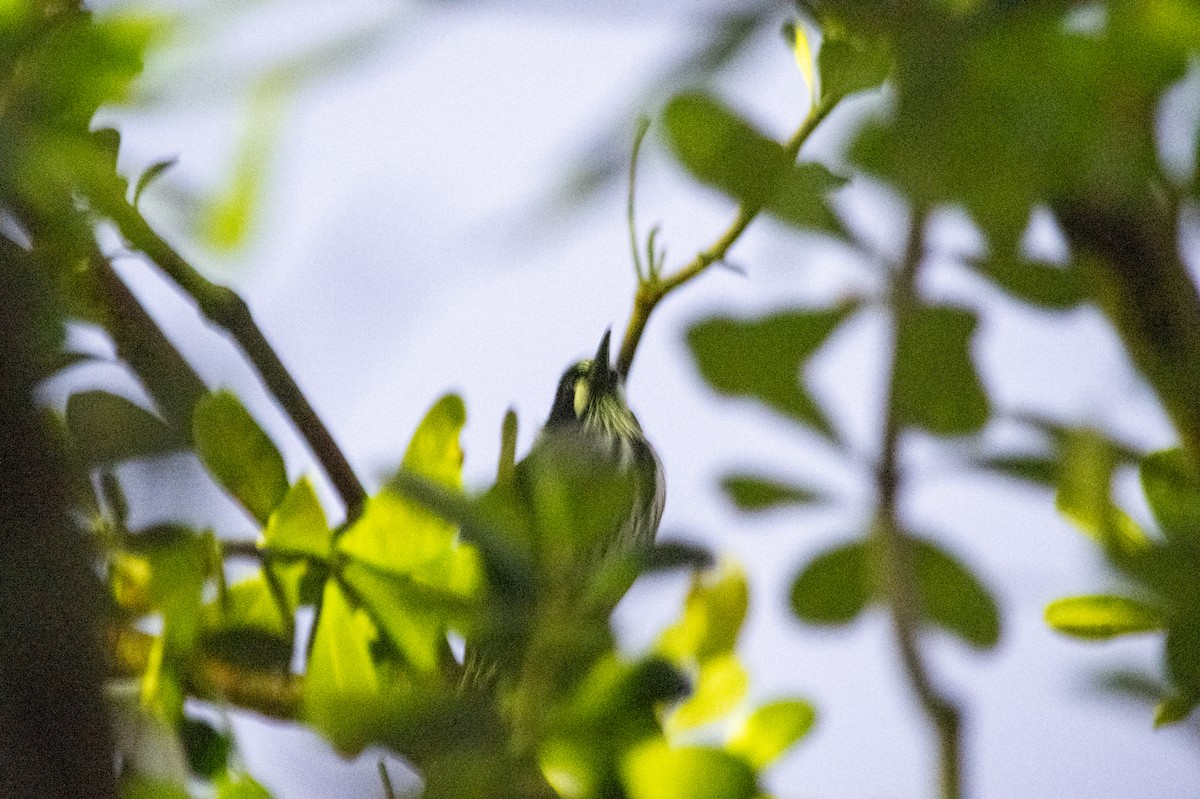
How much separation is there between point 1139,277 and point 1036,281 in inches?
12.8

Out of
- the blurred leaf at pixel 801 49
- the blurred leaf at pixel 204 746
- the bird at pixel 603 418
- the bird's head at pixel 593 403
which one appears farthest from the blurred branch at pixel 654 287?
the bird's head at pixel 593 403

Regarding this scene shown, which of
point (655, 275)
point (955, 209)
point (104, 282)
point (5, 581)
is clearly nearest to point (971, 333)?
point (955, 209)

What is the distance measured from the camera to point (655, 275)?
41.2 inches

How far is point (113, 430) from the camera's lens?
646mm

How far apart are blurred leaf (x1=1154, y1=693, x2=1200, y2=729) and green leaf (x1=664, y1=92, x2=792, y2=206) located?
32 cm

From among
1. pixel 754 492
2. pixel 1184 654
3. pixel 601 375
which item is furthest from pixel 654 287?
pixel 601 375

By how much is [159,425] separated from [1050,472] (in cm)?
43

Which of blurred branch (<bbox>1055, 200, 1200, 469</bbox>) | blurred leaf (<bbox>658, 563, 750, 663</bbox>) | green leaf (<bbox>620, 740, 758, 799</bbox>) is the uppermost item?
green leaf (<bbox>620, 740, 758, 799</bbox>)

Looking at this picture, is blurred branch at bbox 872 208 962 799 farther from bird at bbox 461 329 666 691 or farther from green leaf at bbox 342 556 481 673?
green leaf at bbox 342 556 481 673

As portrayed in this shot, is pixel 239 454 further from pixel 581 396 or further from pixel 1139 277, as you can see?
pixel 581 396

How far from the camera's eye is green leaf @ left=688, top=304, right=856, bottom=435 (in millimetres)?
552

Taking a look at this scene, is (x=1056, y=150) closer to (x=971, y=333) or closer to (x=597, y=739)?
(x=971, y=333)

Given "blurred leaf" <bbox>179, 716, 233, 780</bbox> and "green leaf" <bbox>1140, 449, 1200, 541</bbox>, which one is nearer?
"green leaf" <bbox>1140, 449, 1200, 541</bbox>

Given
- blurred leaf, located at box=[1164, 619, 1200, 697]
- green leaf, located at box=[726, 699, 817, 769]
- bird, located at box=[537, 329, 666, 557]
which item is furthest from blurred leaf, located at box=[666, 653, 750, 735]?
bird, located at box=[537, 329, 666, 557]
